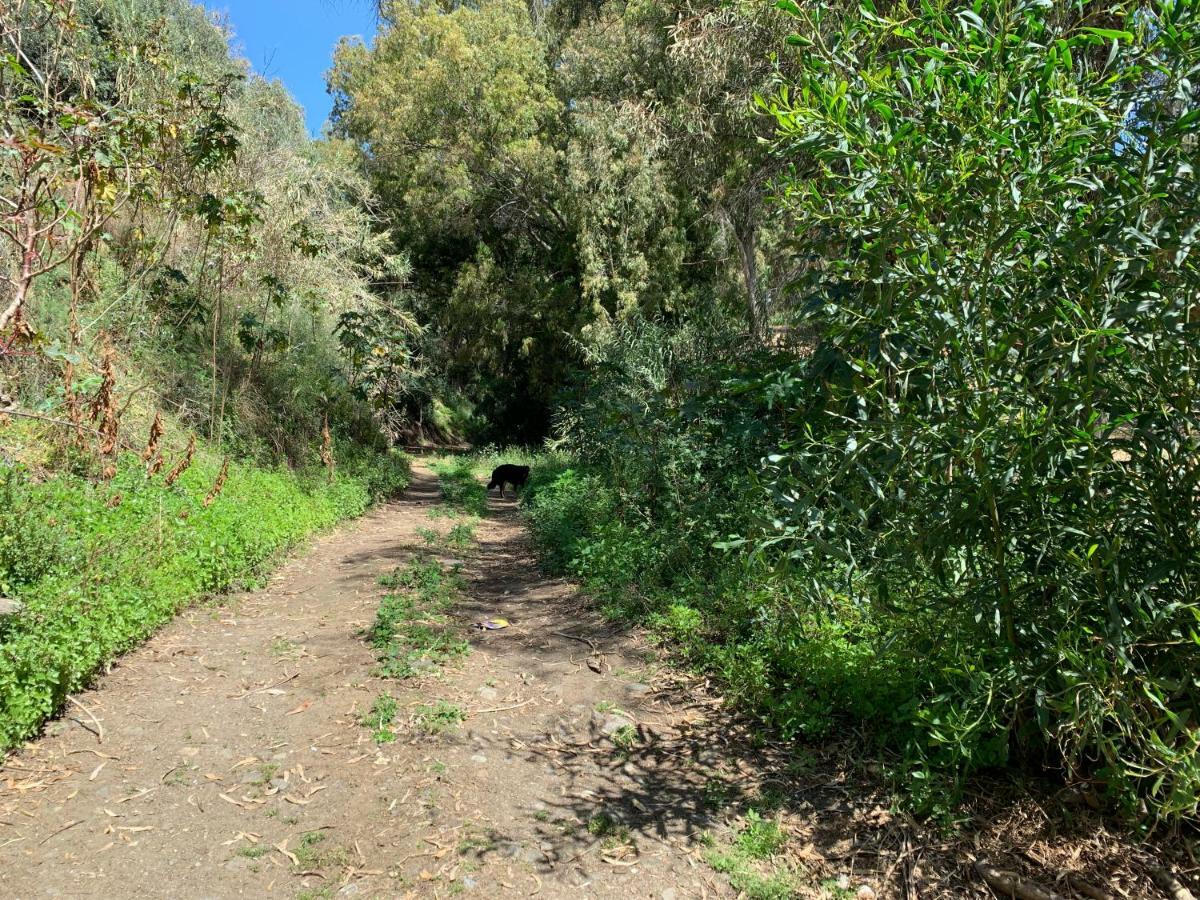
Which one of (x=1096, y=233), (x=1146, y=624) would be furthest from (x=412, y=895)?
(x=1096, y=233)

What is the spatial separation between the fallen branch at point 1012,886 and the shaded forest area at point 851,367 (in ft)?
0.93

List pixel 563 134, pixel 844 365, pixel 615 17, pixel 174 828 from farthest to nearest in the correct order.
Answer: pixel 563 134, pixel 615 17, pixel 844 365, pixel 174 828

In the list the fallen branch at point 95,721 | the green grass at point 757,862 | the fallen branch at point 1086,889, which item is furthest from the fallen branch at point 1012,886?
the fallen branch at point 95,721

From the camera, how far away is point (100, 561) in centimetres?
489

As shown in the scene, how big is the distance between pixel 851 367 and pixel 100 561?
15.2 feet

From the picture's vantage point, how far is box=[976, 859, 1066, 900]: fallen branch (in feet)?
9.68

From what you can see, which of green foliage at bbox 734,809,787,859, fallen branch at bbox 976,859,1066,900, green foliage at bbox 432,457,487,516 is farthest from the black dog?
fallen branch at bbox 976,859,1066,900

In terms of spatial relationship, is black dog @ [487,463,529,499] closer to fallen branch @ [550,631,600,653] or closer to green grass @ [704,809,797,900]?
fallen branch @ [550,631,600,653]

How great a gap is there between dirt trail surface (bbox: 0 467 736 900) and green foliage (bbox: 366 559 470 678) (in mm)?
143

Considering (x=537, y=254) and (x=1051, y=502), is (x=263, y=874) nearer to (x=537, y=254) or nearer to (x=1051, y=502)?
(x=1051, y=502)

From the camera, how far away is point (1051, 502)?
2.94 metres

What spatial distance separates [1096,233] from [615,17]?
1485cm

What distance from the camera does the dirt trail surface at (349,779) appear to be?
314cm

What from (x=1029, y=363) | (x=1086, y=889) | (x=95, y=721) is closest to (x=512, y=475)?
(x=95, y=721)
